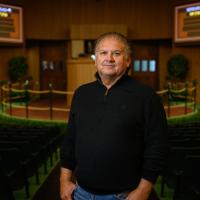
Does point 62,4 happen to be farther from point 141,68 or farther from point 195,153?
point 195,153

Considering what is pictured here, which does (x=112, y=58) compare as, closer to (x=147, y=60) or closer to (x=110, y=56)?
(x=110, y=56)

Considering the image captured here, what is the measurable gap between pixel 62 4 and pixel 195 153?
1287 cm

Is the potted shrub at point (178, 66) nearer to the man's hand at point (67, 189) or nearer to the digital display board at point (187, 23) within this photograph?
the digital display board at point (187, 23)

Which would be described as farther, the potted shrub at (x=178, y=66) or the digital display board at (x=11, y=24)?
the potted shrub at (x=178, y=66)

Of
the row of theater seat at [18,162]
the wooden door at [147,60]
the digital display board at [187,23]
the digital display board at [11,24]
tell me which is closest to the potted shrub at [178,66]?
the digital display board at [187,23]

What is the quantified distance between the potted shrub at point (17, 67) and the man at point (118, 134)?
1309 cm

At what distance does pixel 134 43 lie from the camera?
16219 millimetres

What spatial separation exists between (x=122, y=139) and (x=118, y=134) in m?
0.03

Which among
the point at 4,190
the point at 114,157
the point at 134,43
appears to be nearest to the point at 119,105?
the point at 114,157

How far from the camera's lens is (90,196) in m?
1.98

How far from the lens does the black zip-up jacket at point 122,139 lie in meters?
1.90

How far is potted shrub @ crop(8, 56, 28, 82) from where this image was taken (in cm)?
1468

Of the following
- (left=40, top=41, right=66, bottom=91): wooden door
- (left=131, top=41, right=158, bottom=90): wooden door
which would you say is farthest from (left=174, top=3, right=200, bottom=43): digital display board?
(left=40, top=41, right=66, bottom=91): wooden door

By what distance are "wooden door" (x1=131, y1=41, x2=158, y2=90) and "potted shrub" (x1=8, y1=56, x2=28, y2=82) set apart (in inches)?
182
